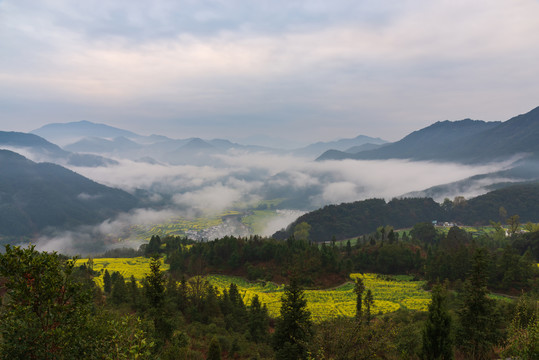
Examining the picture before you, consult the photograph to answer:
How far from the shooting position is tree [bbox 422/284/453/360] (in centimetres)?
1995

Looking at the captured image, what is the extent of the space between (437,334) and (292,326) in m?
12.7

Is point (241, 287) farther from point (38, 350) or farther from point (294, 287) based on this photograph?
point (38, 350)

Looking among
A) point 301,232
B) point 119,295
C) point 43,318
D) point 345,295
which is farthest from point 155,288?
point 301,232

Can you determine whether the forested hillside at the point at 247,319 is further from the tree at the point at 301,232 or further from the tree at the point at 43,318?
the tree at the point at 301,232

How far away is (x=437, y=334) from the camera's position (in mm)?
20094

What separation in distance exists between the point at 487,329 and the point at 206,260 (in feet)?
287

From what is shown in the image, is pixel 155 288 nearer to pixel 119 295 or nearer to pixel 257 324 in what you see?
pixel 257 324

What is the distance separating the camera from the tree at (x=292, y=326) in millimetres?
26578

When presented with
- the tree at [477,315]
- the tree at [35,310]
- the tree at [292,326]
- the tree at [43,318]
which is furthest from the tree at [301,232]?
the tree at [35,310]

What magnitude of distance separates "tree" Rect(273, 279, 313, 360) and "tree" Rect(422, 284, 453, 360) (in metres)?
10.2

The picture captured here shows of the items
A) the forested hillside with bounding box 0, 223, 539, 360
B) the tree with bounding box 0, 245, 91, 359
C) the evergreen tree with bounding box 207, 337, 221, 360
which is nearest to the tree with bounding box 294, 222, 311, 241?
the forested hillside with bounding box 0, 223, 539, 360

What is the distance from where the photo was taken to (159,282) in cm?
3050

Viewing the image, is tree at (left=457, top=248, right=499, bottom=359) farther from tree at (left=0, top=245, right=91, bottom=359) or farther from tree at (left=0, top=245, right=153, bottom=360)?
tree at (left=0, top=245, right=91, bottom=359)

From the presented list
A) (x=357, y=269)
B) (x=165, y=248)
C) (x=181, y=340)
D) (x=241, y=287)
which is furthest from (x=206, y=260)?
(x=181, y=340)
